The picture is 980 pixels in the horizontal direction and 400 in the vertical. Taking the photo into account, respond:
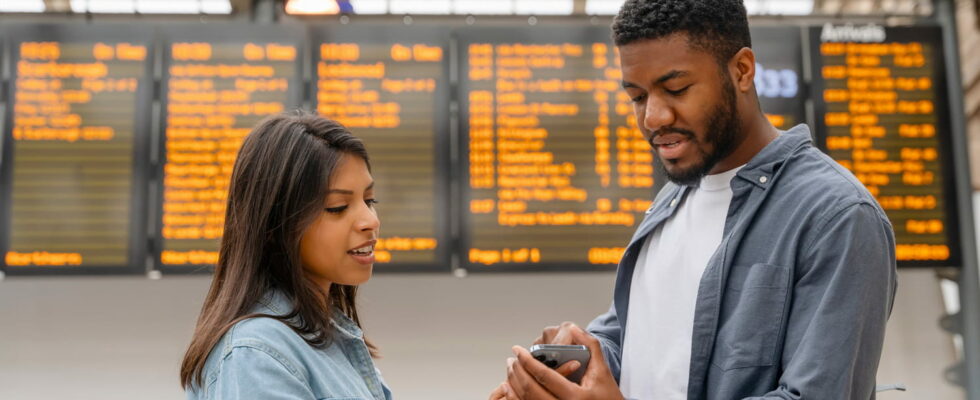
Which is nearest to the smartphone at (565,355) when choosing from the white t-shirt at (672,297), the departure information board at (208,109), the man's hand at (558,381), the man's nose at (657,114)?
the man's hand at (558,381)

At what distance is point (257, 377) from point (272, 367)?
0.03 meters

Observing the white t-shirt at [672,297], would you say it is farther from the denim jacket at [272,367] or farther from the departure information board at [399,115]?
the departure information board at [399,115]

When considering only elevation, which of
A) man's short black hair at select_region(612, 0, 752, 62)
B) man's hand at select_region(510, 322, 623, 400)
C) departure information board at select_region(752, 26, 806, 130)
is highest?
departure information board at select_region(752, 26, 806, 130)

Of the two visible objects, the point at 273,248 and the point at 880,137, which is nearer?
the point at 273,248

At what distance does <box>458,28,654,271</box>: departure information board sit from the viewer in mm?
3643

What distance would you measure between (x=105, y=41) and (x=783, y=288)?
3.44 metres

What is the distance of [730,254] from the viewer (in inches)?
55.4

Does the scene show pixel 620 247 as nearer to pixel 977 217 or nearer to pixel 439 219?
pixel 439 219

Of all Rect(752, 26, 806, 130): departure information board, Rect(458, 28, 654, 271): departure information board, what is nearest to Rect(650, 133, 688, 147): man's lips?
Rect(458, 28, 654, 271): departure information board

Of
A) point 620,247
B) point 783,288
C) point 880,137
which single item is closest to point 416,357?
point 620,247

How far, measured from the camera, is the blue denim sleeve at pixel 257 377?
117 cm

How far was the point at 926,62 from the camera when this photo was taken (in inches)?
152

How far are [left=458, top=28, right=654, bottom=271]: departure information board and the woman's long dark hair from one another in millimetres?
2237

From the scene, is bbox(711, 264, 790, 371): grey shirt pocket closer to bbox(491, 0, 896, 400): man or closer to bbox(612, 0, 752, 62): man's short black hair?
bbox(491, 0, 896, 400): man
